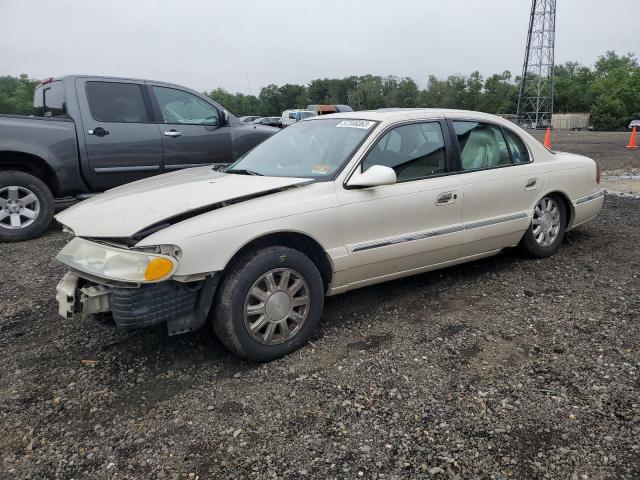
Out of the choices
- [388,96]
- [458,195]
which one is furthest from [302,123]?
[388,96]

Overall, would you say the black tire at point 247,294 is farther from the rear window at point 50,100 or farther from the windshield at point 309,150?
the rear window at point 50,100

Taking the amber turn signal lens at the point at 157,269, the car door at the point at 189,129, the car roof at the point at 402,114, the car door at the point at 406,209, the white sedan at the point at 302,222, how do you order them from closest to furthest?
the amber turn signal lens at the point at 157,269 < the white sedan at the point at 302,222 < the car door at the point at 406,209 < the car roof at the point at 402,114 < the car door at the point at 189,129

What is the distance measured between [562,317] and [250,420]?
2439 millimetres

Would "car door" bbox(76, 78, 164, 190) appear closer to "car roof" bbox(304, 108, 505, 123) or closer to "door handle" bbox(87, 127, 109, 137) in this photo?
"door handle" bbox(87, 127, 109, 137)

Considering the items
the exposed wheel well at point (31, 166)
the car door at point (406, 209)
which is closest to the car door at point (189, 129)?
the exposed wheel well at point (31, 166)

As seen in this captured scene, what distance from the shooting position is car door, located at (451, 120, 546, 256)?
4316 millimetres

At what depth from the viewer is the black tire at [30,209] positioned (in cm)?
590

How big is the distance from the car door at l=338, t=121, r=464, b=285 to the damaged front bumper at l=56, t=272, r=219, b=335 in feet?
3.60

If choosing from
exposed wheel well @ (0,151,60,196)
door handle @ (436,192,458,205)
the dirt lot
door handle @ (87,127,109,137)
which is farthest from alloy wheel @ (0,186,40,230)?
door handle @ (436,192,458,205)

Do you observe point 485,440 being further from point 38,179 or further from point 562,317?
point 38,179

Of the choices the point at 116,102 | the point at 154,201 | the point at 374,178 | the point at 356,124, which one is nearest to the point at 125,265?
the point at 154,201

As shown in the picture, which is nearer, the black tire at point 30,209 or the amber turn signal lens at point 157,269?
the amber turn signal lens at point 157,269

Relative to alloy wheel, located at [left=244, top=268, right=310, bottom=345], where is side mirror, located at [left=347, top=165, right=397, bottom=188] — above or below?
above

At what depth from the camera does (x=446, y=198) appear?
4094 millimetres
